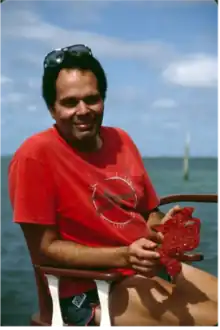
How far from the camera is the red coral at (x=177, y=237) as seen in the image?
1.95 metres

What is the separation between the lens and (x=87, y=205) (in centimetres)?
197

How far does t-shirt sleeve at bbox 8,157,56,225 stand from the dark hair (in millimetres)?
245

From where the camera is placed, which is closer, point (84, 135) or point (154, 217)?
point (84, 135)

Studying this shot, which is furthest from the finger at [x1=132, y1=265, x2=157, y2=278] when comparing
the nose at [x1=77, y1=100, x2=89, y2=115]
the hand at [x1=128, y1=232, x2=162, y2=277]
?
the nose at [x1=77, y1=100, x2=89, y2=115]

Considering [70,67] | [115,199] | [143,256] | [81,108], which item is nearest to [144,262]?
[143,256]

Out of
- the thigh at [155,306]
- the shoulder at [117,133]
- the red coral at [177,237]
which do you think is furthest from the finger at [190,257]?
the shoulder at [117,133]

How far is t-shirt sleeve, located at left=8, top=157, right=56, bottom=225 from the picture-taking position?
75.1 inches

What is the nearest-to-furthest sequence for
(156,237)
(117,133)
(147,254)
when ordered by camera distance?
(147,254) → (156,237) → (117,133)

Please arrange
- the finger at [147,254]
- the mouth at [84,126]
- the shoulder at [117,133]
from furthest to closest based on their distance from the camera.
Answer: the shoulder at [117,133]
the mouth at [84,126]
the finger at [147,254]

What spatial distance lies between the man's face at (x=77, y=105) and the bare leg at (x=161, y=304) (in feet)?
1.84

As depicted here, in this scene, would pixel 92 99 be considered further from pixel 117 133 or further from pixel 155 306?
pixel 155 306

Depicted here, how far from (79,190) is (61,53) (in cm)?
49

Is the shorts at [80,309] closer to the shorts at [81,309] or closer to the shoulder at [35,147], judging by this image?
the shorts at [81,309]

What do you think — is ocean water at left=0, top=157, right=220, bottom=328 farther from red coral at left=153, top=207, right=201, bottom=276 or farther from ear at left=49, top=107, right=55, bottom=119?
ear at left=49, top=107, right=55, bottom=119
